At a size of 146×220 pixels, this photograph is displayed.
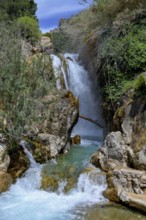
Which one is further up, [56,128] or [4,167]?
[56,128]

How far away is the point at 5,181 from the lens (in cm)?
1001

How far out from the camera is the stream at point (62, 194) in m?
8.14

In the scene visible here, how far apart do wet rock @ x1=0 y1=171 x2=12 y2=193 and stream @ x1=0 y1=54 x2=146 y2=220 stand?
185mm

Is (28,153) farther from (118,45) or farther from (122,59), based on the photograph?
(118,45)

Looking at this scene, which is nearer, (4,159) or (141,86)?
(4,159)

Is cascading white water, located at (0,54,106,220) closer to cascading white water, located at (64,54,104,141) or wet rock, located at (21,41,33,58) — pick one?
cascading white water, located at (64,54,104,141)

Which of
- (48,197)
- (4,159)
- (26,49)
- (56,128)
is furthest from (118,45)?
(26,49)

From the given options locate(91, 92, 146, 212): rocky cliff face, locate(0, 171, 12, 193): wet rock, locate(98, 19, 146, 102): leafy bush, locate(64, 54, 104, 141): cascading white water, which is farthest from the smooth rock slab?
locate(64, 54, 104, 141): cascading white water

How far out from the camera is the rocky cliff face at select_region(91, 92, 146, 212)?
8.64 meters

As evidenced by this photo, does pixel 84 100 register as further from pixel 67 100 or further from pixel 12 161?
pixel 12 161

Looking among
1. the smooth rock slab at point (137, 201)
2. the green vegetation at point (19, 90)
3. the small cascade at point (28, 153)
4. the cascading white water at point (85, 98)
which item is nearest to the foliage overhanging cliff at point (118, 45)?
the cascading white water at point (85, 98)

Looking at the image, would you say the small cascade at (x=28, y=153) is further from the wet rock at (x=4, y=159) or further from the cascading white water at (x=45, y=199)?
the wet rock at (x=4, y=159)

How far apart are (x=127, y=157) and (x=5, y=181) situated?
13.1 feet

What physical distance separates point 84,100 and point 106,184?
32.1ft
